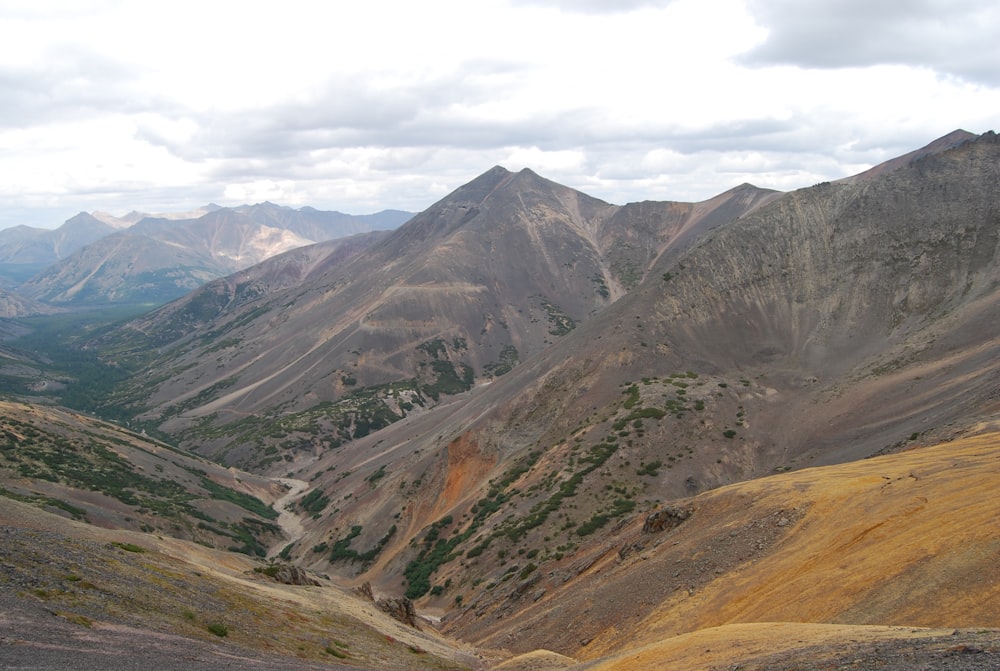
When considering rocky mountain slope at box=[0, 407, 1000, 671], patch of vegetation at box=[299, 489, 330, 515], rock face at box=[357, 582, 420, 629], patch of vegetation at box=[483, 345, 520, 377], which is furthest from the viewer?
patch of vegetation at box=[483, 345, 520, 377]

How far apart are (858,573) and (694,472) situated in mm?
31332

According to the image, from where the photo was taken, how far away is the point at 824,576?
963 inches

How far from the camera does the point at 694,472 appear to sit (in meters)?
54.5

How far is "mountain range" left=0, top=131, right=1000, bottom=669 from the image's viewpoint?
76.1 feet

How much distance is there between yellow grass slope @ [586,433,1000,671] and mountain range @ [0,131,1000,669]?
0.42ft

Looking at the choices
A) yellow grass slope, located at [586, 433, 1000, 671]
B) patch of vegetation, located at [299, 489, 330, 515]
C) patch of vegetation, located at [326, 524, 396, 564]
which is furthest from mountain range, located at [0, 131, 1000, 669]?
patch of vegetation, located at [299, 489, 330, 515]

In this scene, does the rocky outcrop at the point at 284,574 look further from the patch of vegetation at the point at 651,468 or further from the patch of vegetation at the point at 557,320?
the patch of vegetation at the point at 557,320

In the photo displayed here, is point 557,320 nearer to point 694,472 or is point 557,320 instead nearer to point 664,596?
point 694,472

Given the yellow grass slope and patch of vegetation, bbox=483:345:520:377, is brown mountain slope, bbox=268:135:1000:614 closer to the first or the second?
the yellow grass slope

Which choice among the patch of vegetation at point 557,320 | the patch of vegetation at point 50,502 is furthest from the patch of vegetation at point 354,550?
the patch of vegetation at point 557,320

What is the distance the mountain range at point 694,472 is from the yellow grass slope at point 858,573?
0.42 ft

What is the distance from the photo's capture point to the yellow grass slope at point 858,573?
19.3m

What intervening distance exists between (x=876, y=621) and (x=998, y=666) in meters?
8.42

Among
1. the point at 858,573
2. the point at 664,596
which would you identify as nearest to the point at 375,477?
the point at 664,596
